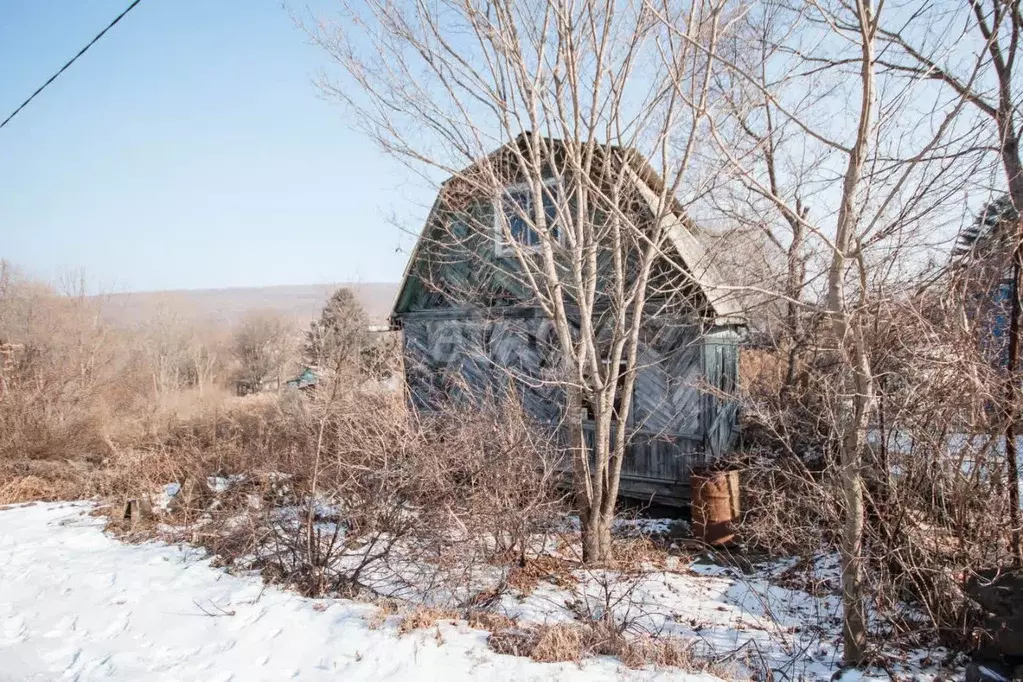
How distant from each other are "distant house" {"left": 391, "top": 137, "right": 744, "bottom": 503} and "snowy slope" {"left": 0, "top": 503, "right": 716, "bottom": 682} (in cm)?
338

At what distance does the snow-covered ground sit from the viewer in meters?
4.01

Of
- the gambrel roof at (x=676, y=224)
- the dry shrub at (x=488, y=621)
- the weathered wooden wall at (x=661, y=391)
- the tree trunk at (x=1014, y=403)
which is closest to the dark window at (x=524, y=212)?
the gambrel roof at (x=676, y=224)

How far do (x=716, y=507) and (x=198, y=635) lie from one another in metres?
5.89

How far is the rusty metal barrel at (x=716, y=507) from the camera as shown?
311 inches

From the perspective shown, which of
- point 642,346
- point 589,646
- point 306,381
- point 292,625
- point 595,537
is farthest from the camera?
point 306,381

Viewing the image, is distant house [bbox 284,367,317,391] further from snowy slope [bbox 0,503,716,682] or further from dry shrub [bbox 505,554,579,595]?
dry shrub [bbox 505,554,579,595]

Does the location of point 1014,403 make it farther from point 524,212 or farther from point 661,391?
point 661,391

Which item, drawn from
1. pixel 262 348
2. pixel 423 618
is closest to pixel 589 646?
pixel 423 618

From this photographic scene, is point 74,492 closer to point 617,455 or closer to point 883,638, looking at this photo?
point 617,455

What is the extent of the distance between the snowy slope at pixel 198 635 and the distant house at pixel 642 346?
338 centimetres

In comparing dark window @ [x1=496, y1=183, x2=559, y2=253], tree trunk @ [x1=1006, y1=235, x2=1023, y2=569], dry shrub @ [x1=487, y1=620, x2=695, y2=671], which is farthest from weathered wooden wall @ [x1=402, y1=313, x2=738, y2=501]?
dry shrub @ [x1=487, y1=620, x2=695, y2=671]

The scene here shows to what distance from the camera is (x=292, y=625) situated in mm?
4617

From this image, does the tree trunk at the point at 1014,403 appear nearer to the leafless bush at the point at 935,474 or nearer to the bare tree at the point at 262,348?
the leafless bush at the point at 935,474

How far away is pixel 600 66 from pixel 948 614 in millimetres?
5666
